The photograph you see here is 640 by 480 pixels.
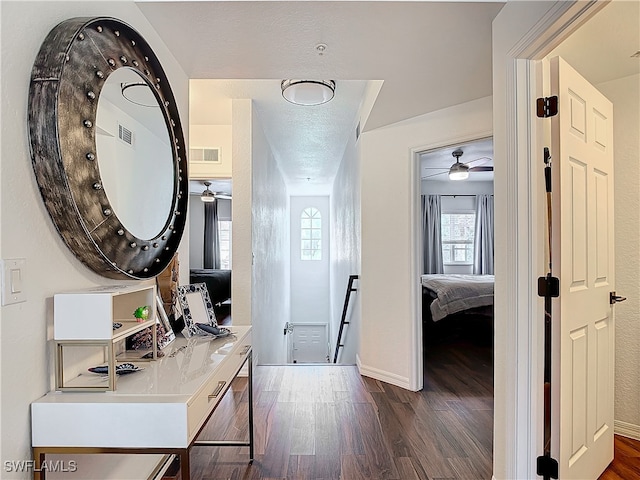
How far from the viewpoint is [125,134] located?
5.35 ft

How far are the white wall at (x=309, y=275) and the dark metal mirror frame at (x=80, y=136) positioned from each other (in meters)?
8.35

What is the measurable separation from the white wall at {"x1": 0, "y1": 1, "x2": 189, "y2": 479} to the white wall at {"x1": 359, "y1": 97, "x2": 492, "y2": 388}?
8.86 ft

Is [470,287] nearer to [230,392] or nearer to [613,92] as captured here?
[613,92]

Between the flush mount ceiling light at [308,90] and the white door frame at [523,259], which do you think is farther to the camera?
the flush mount ceiling light at [308,90]

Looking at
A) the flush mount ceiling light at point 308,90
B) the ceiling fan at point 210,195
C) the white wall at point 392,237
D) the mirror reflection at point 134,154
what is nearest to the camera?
the mirror reflection at point 134,154

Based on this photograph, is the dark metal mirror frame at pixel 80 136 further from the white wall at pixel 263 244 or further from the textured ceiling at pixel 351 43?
the white wall at pixel 263 244

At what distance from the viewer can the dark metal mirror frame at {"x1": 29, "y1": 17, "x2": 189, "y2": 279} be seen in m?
1.19

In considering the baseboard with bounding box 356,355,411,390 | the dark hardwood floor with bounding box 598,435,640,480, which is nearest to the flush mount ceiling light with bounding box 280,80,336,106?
the baseboard with bounding box 356,355,411,390

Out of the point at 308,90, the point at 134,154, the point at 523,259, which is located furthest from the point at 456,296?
the point at 134,154

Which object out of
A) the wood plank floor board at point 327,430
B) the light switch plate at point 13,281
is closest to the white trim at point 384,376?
the wood plank floor board at point 327,430

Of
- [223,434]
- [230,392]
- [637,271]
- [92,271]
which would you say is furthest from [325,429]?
[637,271]

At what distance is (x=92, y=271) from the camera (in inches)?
58.2

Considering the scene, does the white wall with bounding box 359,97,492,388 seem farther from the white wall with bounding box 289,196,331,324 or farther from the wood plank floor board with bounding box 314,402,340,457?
the white wall with bounding box 289,196,331,324

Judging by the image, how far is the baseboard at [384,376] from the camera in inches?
137
